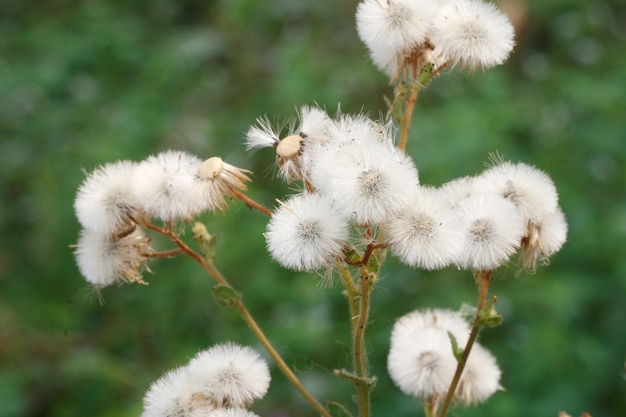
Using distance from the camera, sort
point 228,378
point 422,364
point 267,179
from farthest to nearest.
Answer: point 267,179 < point 422,364 < point 228,378

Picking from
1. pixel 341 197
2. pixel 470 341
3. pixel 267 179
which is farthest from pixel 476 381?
pixel 267 179

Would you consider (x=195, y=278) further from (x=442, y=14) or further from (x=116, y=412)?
(x=442, y=14)

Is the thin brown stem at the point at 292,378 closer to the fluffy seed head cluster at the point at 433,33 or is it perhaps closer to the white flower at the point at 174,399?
the white flower at the point at 174,399

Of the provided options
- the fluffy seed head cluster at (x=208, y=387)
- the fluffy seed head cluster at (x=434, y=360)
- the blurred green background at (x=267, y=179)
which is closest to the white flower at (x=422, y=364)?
the fluffy seed head cluster at (x=434, y=360)

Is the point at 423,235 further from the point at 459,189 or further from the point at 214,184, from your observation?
the point at 214,184

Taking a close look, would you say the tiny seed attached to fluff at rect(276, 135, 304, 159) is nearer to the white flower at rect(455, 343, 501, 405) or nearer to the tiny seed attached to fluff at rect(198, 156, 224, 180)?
the tiny seed attached to fluff at rect(198, 156, 224, 180)

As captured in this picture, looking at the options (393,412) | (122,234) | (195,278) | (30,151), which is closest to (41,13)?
(30,151)

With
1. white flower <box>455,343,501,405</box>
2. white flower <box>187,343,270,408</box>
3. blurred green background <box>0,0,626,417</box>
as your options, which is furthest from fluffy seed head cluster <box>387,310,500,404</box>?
blurred green background <box>0,0,626,417</box>
